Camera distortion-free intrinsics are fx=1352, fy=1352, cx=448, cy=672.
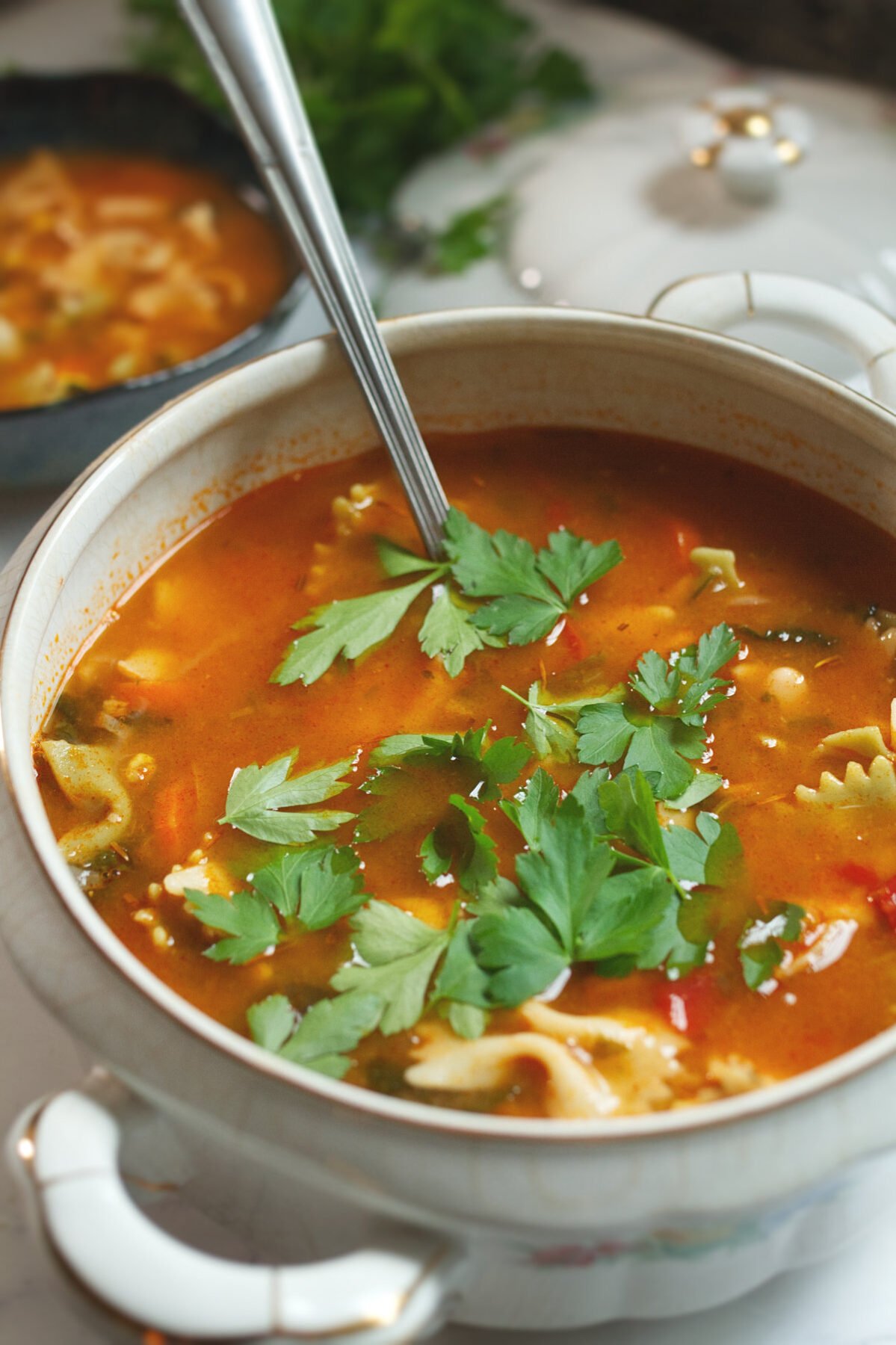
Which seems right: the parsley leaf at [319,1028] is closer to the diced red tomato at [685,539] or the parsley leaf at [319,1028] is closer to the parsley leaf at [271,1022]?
the parsley leaf at [271,1022]

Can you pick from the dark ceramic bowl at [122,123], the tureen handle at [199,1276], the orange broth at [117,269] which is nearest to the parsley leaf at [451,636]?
the tureen handle at [199,1276]

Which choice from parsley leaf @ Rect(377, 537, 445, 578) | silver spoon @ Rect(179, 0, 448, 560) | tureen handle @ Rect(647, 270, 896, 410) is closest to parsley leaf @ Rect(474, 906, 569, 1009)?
parsley leaf @ Rect(377, 537, 445, 578)

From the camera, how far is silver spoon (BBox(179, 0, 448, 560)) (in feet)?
5.85

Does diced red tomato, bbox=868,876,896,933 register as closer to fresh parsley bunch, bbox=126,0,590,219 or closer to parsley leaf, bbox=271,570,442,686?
parsley leaf, bbox=271,570,442,686

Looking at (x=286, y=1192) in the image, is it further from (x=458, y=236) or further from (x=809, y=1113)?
(x=458, y=236)

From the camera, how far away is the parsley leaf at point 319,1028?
138 cm

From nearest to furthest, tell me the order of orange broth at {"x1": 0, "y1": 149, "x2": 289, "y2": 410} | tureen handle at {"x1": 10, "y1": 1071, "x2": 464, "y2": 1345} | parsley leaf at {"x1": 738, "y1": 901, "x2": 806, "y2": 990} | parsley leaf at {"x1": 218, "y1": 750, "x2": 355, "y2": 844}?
tureen handle at {"x1": 10, "y1": 1071, "x2": 464, "y2": 1345} < parsley leaf at {"x1": 738, "y1": 901, "x2": 806, "y2": 990} < parsley leaf at {"x1": 218, "y1": 750, "x2": 355, "y2": 844} < orange broth at {"x1": 0, "y1": 149, "x2": 289, "y2": 410}

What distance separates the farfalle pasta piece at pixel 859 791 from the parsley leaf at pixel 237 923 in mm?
655

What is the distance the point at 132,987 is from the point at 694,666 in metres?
0.85

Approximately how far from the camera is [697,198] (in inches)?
99.7

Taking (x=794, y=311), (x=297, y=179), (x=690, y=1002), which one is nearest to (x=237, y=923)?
(x=690, y=1002)

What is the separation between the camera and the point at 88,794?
66.5 inches

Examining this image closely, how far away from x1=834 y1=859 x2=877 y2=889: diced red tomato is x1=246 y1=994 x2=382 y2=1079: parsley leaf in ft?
1.85

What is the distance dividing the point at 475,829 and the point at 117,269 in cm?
199
